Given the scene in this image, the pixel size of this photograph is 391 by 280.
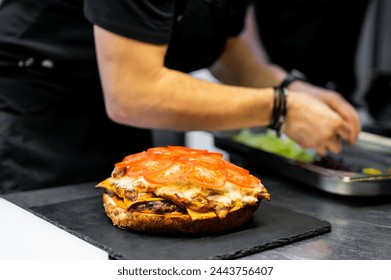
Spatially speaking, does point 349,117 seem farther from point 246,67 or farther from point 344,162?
point 246,67

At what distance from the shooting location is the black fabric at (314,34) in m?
3.10

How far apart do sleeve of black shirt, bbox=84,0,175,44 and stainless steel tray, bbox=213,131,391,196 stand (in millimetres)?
517

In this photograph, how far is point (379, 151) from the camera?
209cm

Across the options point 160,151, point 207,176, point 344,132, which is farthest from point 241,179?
point 344,132

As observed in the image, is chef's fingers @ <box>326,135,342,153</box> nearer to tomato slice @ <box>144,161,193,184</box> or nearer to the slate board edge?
the slate board edge

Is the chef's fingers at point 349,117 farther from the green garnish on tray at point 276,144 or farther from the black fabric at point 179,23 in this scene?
the black fabric at point 179,23

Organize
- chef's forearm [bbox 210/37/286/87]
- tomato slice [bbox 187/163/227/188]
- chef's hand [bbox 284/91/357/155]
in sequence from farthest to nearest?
1. chef's forearm [bbox 210/37/286/87]
2. chef's hand [bbox 284/91/357/155]
3. tomato slice [bbox 187/163/227/188]

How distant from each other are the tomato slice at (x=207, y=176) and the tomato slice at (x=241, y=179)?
2 cm

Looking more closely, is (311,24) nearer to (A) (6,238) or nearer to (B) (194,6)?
(B) (194,6)

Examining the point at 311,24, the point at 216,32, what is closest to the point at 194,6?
the point at 216,32

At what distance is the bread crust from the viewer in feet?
4.06

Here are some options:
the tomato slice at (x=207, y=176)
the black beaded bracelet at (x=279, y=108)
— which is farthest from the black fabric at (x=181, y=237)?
the black beaded bracelet at (x=279, y=108)

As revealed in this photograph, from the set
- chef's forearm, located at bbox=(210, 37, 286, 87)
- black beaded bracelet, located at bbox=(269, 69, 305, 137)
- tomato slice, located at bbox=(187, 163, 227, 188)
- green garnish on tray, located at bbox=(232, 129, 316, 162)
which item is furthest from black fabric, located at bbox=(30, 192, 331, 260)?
chef's forearm, located at bbox=(210, 37, 286, 87)

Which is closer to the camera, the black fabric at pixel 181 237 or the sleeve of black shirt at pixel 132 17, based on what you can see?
the black fabric at pixel 181 237
